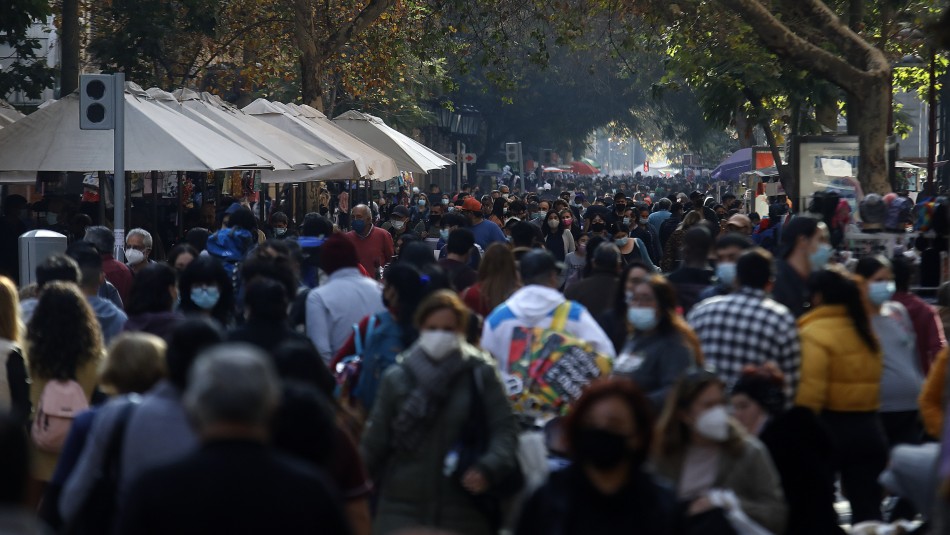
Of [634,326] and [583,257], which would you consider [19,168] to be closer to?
[583,257]

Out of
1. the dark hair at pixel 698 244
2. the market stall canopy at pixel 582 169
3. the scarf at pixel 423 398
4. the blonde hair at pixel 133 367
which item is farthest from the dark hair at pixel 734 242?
the market stall canopy at pixel 582 169

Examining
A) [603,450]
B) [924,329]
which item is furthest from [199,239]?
[603,450]

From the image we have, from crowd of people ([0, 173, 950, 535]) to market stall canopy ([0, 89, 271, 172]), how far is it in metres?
3.98

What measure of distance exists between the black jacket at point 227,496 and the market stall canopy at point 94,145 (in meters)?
10.3

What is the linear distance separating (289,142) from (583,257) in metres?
7.53

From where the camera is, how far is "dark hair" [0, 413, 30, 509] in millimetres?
3197

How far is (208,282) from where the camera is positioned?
764 centimetres

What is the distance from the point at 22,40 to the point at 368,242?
29.9ft

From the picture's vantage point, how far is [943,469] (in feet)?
15.0

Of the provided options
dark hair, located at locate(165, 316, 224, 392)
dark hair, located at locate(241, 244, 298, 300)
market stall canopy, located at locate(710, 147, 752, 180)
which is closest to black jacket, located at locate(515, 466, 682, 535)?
dark hair, located at locate(165, 316, 224, 392)

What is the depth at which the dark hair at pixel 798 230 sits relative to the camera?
8046 mm

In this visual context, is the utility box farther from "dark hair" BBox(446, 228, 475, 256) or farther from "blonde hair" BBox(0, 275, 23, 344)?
"blonde hair" BBox(0, 275, 23, 344)

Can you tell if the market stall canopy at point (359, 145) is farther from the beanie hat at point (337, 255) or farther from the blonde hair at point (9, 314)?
the blonde hair at point (9, 314)

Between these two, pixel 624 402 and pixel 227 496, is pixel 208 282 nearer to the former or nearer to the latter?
pixel 624 402
